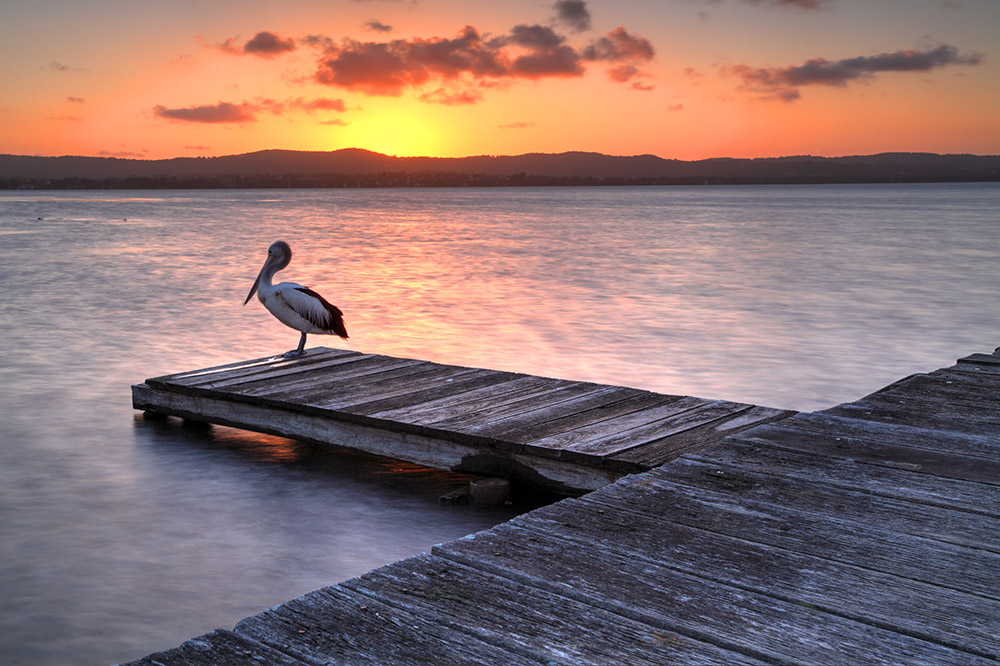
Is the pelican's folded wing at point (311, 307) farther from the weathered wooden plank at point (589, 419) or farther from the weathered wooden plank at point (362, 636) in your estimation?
the weathered wooden plank at point (362, 636)

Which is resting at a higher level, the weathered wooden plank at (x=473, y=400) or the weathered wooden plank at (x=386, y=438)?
the weathered wooden plank at (x=473, y=400)

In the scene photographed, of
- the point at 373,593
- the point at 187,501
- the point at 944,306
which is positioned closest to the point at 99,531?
the point at 187,501

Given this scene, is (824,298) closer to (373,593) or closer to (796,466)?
(796,466)

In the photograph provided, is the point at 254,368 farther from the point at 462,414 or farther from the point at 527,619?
the point at 527,619

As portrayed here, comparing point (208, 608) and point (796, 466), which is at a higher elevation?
point (796, 466)

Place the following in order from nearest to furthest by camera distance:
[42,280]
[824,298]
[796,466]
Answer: [796,466] < [824,298] < [42,280]

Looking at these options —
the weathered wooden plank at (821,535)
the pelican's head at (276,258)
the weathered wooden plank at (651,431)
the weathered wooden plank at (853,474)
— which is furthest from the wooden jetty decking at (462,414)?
the weathered wooden plank at (821,535)

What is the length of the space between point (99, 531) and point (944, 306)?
17.3 metres

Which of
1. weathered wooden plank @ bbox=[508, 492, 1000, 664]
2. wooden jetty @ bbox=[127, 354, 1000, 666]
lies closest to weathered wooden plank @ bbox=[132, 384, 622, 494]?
wooden jetty @ bbox=[127, 354, 1000, 666]

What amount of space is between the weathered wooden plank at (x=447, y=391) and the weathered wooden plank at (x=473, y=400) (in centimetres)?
4

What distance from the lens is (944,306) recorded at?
735 inches

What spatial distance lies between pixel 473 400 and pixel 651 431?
5.09 ft

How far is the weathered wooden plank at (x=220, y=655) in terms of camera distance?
2.24m

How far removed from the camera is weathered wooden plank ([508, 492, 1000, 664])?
99.6 inches
